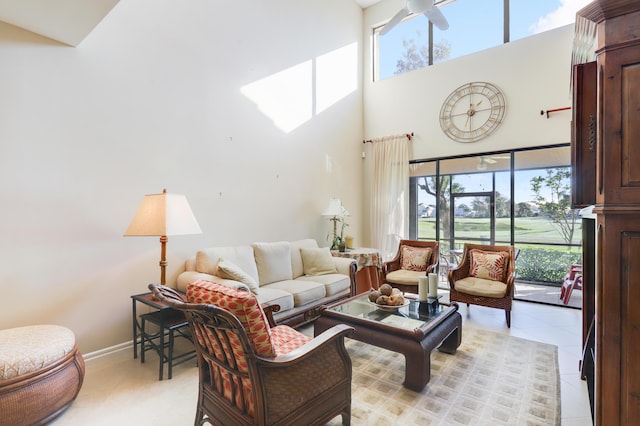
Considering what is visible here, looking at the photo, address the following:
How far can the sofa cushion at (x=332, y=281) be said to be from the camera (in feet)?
12.2

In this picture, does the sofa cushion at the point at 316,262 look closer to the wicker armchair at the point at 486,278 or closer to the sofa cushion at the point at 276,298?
the sofa cushion at the point at 276,298

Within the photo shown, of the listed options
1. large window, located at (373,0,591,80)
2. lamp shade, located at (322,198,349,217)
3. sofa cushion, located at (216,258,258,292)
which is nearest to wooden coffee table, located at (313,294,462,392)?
sofa cushion, located at (216,258,258,292)

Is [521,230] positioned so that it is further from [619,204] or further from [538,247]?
[619,204]

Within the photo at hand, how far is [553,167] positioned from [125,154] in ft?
18.0

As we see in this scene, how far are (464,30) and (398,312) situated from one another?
16.9 feet

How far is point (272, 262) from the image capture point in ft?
12.3

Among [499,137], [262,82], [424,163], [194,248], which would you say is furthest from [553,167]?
[194,248]

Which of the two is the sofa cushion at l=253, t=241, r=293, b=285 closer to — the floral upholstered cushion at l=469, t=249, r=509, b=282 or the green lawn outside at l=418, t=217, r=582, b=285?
the floral upholstered cushion at l=469, t=249, r=509, b=282

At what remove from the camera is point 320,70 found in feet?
17.4

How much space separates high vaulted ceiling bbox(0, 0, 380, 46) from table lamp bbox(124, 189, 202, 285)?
1.40 meters

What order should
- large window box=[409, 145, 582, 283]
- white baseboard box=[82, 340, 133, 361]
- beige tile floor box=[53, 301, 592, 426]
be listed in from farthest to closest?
large window box=[409, 145, 582, 283]
white baseboard box=[82, 340, 133, 361]
beige tile floor box=[53, 301, 592, 426]

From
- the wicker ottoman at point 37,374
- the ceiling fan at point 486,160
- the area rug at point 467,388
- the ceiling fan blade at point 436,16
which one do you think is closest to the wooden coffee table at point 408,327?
the area rug at point 467,388

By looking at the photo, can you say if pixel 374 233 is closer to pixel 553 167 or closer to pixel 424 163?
pixel 424 163

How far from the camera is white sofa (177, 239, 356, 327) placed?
3074 millimetres
